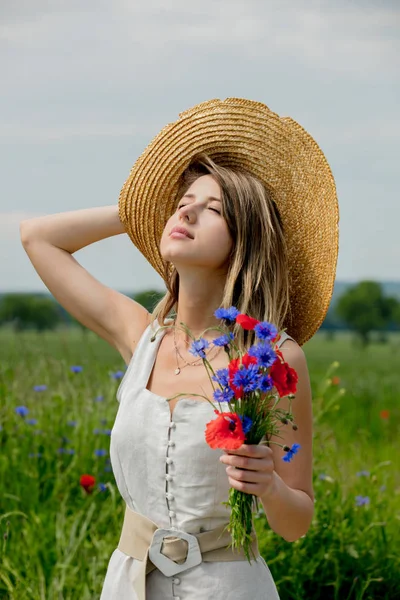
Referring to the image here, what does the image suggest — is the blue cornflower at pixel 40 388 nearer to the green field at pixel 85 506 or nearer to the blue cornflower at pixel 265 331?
the green field at pixel 85 506

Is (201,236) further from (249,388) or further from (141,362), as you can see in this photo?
(249,388)

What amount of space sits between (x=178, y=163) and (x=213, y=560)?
1.14 meters

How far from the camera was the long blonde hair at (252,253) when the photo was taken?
2.25 m

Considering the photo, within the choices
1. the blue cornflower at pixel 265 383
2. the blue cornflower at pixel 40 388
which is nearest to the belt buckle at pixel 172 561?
the blue cornflower at pixel 265 383

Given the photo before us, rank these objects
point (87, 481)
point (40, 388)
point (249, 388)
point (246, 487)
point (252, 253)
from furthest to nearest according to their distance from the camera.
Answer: point (40, 388), point (87, 481), point (252, 253), point (246, 487), point (249, 388)

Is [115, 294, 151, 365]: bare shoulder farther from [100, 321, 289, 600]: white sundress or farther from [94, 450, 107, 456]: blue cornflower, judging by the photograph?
[94, 450, 107, 456]: blue cornflower

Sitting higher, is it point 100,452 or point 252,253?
point 252,253

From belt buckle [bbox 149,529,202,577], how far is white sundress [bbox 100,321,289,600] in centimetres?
2

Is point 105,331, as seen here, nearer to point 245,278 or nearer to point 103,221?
point 103,221

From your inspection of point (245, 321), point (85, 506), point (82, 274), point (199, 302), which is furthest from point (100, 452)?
point (245, 321)

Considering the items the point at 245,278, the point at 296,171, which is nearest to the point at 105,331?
the point at 245,278

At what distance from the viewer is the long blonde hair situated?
7.39 feet

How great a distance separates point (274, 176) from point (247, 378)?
0.93 m

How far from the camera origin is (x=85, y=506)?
3838 mm
